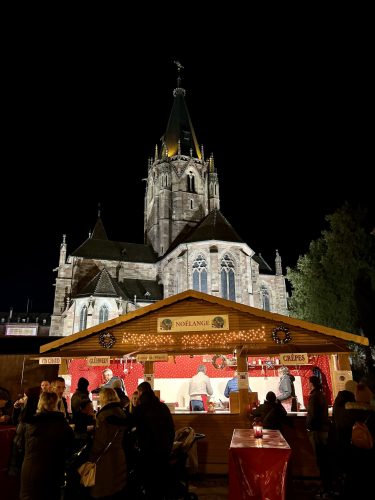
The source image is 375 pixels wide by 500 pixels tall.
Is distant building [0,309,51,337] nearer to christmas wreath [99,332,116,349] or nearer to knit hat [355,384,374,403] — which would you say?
christmas wreath [99,332,116,349]

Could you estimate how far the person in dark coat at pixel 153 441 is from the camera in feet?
15.2

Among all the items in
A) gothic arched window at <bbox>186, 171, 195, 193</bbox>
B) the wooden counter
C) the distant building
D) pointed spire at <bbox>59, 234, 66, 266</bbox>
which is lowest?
the wooden counter

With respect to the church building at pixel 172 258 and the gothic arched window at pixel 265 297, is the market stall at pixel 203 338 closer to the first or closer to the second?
the church building at pixel 172 258

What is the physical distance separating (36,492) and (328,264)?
23.2 m

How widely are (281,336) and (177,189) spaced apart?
33913 mm

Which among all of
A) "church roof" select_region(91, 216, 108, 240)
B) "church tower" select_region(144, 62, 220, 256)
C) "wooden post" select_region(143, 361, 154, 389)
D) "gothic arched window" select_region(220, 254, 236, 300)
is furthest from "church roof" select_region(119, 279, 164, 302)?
"wooden post" select_region(143, 361, 154, 389)

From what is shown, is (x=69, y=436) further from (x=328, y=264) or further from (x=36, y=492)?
(x=328, y=264)

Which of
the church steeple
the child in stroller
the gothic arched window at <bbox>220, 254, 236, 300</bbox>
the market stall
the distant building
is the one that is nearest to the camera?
the child in stroller

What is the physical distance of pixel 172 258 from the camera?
1425 inches

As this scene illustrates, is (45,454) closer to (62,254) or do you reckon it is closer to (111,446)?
(111,446)

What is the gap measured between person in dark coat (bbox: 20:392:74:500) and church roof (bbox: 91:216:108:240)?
3988cm

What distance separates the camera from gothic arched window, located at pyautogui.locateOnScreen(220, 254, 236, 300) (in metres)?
32.1

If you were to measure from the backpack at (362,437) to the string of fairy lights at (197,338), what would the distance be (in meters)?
5.66

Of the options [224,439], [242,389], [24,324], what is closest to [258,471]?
[224,439]
